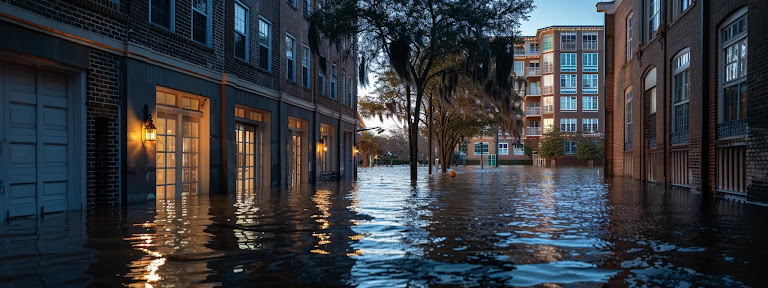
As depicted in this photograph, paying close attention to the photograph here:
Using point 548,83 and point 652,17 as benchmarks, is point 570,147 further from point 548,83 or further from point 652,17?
point 652,17

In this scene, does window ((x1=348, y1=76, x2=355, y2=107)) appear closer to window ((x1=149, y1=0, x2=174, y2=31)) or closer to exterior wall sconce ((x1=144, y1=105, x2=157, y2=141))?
window ((x1=149, y1=0, x2=174, y2=31))

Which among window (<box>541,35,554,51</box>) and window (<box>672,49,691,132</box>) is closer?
window (<box>672,49,691,132</box>)

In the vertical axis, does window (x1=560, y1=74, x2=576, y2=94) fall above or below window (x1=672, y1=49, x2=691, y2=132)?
above

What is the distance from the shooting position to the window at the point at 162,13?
12.5m

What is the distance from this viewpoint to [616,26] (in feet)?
98.0

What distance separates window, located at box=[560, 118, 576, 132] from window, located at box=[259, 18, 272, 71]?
60523mm

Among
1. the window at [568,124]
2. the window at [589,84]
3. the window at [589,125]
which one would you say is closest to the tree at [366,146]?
the window at [568,124]

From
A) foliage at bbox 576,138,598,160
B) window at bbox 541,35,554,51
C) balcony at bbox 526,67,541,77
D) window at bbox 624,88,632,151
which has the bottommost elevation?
foliage at bbox 576,138,598,160

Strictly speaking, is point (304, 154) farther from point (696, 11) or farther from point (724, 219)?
point (724, 219)

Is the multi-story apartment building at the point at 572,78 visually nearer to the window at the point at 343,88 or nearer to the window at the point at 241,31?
the window at the point at 343,88

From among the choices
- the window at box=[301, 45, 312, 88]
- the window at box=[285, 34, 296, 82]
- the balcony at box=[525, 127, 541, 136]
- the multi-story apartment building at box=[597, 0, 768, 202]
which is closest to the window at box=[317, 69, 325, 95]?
the window at box=[301, 45, 312, 88]

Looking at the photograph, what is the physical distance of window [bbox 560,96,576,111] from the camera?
240ft

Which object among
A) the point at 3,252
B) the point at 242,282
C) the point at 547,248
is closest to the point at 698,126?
the point at 547,248

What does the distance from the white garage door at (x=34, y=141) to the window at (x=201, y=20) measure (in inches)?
174
